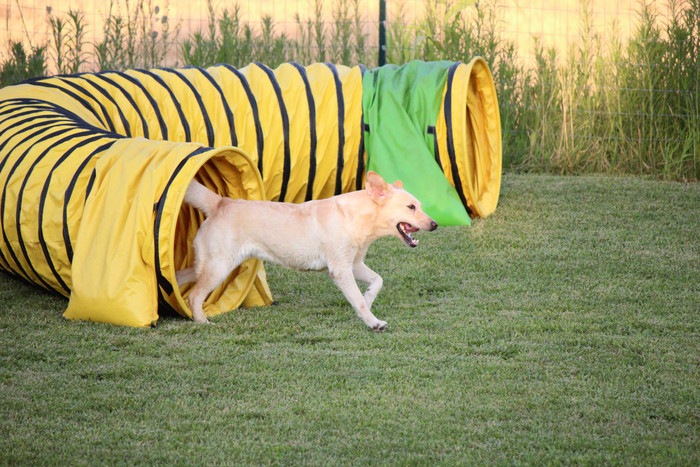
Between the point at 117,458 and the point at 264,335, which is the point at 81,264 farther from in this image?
the point at 117,458

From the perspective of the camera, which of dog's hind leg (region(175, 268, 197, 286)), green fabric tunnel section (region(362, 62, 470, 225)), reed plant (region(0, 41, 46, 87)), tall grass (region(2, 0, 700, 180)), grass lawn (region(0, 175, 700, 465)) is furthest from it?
reed plant (region(0, 41, 46, 87))

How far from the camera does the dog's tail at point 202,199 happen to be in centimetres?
505

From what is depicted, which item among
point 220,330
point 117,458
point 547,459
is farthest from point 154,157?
point 547,459

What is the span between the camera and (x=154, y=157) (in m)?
4.93

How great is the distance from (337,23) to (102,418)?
821 centimetres

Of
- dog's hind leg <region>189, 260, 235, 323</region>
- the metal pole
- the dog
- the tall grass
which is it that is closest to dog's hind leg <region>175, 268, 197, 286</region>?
the dog

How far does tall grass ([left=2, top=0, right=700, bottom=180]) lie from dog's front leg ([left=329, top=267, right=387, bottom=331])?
516 centimetres

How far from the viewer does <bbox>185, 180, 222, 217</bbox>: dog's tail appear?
16.6ft

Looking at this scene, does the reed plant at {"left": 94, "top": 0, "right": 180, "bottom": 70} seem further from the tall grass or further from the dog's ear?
the dog's ear

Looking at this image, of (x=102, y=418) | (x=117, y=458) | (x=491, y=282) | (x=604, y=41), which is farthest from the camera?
(x=604, y=41)

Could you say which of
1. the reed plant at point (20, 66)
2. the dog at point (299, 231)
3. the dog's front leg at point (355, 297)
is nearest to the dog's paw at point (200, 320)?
the dog at point (299, 231)

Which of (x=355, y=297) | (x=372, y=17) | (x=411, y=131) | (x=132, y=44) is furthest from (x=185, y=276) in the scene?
(x=372, y=17)

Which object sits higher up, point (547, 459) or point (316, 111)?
point (316, 111)

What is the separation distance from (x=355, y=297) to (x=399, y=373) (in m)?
0.85
